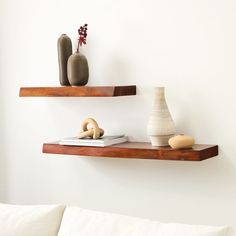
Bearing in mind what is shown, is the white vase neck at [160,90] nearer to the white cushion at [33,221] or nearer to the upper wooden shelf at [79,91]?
the upper wooden shelf at [79,91]

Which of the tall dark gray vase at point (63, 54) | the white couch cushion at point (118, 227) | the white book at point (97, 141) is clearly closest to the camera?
the white couch cushion at point (118, 227)

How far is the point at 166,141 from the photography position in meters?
3.26

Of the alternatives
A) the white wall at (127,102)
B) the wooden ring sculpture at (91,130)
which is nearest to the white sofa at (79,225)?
the wooden ring sculpture at (91,130)

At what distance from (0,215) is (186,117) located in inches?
43.6

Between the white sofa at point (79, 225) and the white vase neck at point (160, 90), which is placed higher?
the white vase neck at point (160, 90)

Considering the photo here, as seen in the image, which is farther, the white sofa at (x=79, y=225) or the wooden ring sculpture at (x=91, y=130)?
the wooden ring sculpture at (x=91, y=130)

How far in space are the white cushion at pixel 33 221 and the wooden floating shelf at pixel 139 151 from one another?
542mm

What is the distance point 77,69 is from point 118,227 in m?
1.15

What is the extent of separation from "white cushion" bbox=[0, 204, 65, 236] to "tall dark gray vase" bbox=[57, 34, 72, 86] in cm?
91

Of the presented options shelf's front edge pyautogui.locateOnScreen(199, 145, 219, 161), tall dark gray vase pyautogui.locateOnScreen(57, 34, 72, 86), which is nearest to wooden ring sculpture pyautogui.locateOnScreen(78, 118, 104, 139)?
tall dark gray vase pyautogui.locateOnScreen(57, 34, 72, 86)

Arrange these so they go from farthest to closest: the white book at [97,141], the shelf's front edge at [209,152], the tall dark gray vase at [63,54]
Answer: the tall dark gray vase at [63,54] → the white book at [97,141] → the shelf's front edge at [209,152]


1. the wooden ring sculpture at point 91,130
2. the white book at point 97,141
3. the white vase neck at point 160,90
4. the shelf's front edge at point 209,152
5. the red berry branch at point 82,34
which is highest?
the red berry branch at point 82,34

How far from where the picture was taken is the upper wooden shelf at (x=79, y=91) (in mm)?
3305

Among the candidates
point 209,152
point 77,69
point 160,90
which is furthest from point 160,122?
point 77,69
